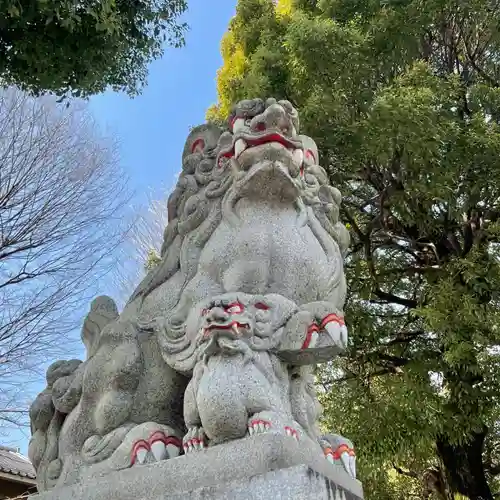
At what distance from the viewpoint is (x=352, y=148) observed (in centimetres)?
568

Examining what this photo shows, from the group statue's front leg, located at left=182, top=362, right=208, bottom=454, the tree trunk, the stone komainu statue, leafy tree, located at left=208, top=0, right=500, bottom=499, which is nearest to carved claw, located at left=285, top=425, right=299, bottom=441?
the stone komainu statue

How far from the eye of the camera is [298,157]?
3004 millimetres

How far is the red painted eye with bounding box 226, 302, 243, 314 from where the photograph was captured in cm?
238

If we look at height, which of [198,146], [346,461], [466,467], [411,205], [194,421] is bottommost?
[346,461]

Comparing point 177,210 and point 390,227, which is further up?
point 390,227

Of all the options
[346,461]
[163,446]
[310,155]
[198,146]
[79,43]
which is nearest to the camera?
[163,446]

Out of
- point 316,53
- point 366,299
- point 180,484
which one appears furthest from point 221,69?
point 180,484

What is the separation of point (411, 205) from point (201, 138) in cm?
313

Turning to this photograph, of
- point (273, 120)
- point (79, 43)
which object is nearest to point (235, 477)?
point (273, 120)

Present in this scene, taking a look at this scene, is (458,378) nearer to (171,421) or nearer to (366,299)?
(366,299)

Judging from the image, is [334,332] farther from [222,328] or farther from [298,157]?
[298,157]

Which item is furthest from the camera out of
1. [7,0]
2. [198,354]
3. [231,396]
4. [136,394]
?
[7,0]

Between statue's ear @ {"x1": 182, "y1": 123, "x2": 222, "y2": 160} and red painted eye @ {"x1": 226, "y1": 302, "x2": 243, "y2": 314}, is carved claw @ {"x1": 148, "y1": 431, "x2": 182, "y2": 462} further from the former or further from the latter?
statue's ear @ {"x1": 182, "y1": 123, "x2": 222, "y2": 160}

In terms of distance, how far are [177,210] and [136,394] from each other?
3.56ft
